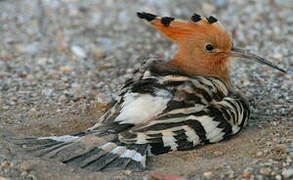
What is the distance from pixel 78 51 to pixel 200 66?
1950 millimetres

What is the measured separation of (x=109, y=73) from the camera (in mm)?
5172

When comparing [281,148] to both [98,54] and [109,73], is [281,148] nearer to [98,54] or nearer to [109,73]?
[109,73]

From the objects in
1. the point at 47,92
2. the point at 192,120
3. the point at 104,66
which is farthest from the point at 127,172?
the point at 104,66

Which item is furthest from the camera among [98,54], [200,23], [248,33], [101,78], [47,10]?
[47,10]

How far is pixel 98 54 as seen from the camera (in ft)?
18.5

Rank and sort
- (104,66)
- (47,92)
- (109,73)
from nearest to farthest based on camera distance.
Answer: (47,92) → (109,73) → (104,66)

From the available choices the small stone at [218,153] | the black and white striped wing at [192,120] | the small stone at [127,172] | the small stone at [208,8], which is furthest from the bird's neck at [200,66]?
the small stone at [208,8]

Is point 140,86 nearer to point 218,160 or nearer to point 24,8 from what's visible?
point 218,160

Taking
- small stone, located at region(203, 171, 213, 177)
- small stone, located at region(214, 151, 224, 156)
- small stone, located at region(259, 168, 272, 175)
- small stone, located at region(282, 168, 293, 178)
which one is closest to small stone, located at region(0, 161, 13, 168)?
small stone, located at region(203, 171, 213, 177)

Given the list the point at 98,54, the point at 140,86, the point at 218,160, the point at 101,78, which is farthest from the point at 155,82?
the point at 98,54

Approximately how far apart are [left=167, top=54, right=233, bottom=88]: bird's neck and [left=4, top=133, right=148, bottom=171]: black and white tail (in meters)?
0.86

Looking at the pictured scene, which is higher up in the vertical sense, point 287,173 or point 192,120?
point 192,120

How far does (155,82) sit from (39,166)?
2.93ft

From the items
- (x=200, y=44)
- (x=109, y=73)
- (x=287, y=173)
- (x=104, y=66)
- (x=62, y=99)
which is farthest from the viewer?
(x=104, y=66)
